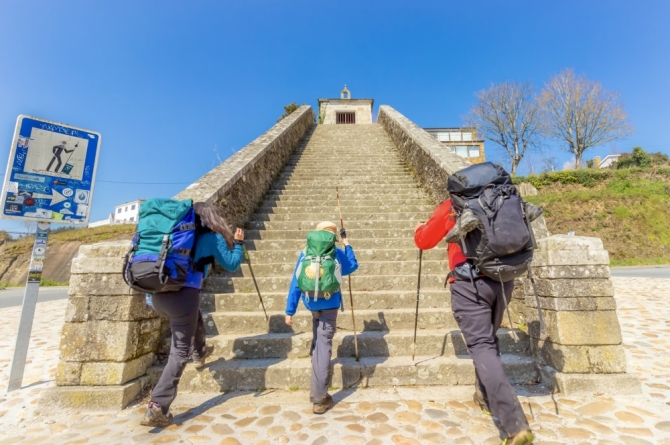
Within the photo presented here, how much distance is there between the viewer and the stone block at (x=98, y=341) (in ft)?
9.37

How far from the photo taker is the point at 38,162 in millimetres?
3307

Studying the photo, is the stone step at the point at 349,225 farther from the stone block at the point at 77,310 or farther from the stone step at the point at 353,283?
the stone block at the point at 77,310

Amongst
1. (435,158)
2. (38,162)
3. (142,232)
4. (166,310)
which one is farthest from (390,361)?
(435,158)

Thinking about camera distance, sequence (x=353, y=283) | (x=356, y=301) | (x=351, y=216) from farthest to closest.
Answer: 1. (x=351, y=216)
2. (x=353, y=283)
3. (x=356, y=301)

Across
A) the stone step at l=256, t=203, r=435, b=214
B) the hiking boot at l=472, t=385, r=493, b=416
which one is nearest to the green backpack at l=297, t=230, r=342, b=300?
the hiking boot at l=472, t=385, r=493, b=416

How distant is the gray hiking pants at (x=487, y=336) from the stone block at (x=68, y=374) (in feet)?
10.8

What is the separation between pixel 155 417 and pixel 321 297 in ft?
4.99

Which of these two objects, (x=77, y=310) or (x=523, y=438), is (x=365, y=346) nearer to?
(x=523, y=438)

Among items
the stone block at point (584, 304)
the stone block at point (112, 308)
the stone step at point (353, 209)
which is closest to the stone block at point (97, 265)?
the stone block at point (112, 308)

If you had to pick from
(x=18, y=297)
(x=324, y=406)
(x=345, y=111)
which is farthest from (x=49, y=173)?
Answer: (x=345, y=111)

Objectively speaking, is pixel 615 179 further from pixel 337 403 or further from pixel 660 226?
pixel 337 403

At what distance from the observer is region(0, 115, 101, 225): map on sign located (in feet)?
10.4

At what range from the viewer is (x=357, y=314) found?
372 centimetres

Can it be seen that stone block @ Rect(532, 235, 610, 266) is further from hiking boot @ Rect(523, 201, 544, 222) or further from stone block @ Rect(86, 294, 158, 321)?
stone block @ Rect(86, 294, 158, 321)
